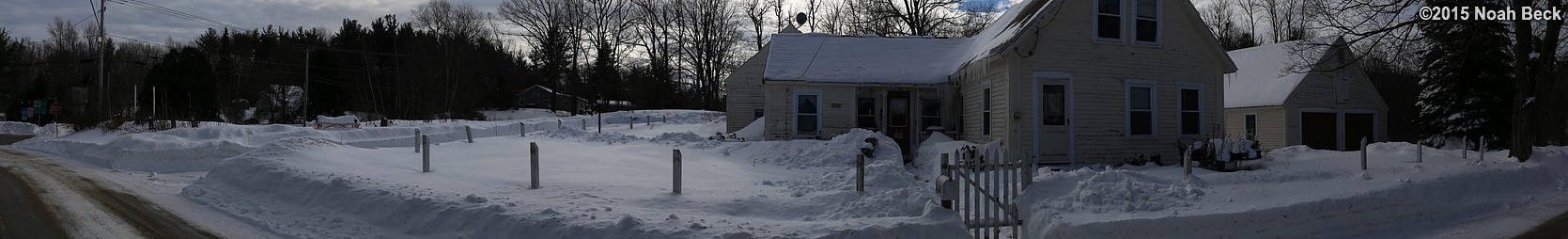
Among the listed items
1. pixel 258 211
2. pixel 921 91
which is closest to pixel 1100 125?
pixel 921 91

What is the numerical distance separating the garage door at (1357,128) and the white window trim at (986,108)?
689 inches

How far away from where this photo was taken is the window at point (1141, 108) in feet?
51.3

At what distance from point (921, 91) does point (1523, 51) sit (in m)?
10.9

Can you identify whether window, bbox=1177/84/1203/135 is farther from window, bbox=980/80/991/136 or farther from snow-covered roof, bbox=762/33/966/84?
snow-covered roof, bbox=762/33/966/84

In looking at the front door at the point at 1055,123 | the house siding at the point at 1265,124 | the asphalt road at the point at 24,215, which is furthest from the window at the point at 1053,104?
the asphalt road at the point at 24,215

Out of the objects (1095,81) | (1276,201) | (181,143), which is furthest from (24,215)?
(1095,81)

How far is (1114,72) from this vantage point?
15.5 meters

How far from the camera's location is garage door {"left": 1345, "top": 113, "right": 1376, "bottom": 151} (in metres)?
27.1

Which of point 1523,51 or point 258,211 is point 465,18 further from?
point 1523,51

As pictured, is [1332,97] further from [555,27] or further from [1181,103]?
[555,27]

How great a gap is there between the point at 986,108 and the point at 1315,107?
16220 mm

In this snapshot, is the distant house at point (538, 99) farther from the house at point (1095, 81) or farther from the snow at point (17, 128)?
the house at point (1095, 81)

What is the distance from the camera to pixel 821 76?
19.9m

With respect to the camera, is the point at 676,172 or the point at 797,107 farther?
the point at 797,107
